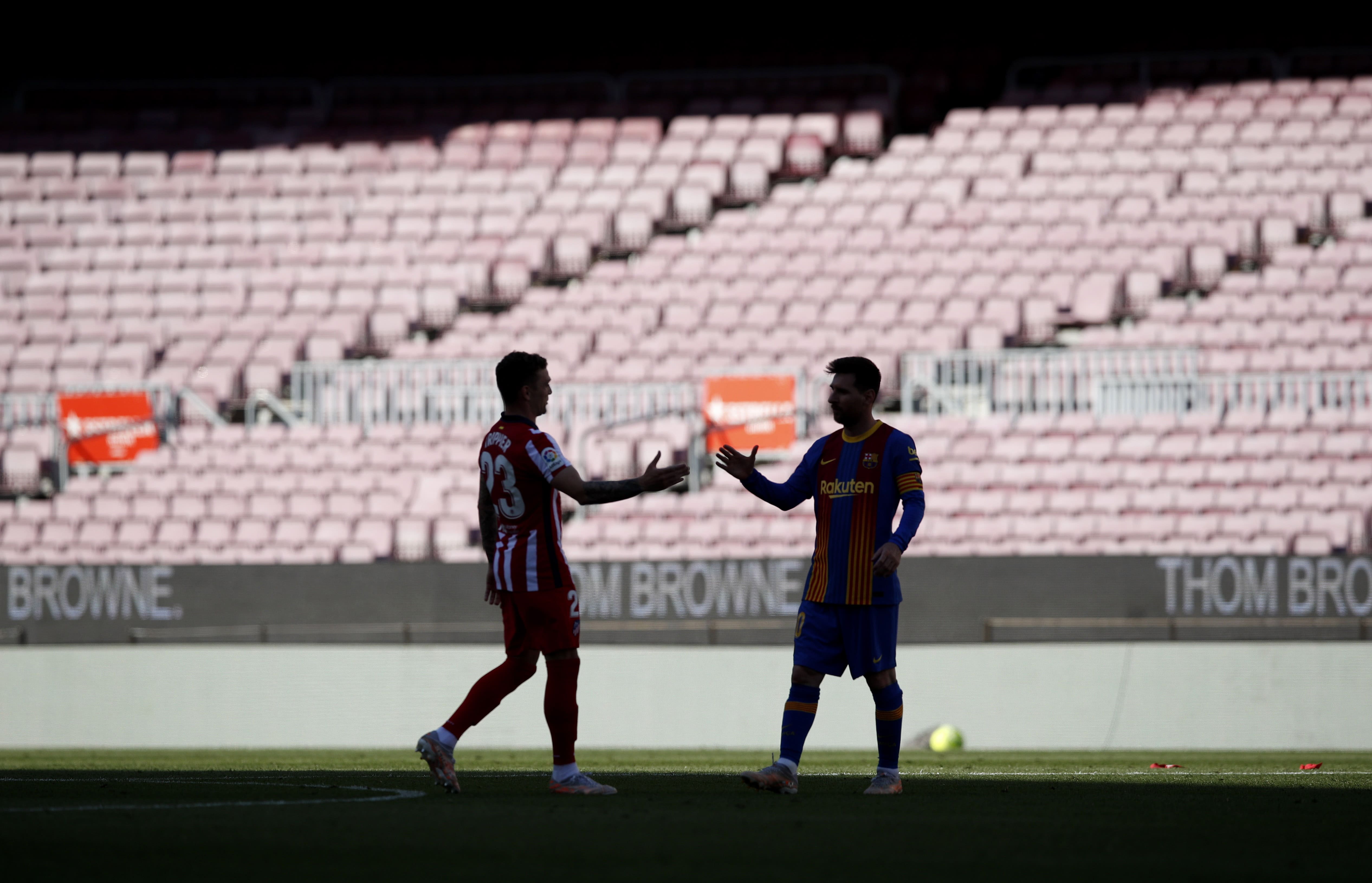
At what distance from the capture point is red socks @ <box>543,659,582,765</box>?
639 centimetres

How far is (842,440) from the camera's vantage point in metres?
6.82

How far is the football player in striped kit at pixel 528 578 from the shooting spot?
251 inches

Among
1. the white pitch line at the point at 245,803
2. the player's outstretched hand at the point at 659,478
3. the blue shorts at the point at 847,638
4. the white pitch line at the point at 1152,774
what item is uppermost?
the player's outstretched hand at the point at 659,478

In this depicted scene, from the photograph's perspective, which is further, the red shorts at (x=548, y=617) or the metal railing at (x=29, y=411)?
the metal railing at (x=29, y=411)

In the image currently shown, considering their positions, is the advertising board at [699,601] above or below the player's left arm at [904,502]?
below

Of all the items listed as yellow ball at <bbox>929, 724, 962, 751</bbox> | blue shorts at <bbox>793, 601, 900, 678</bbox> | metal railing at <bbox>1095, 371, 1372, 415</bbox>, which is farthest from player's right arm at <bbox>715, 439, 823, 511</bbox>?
metal railing at <bbox>1095, 371, 1372, 415</bbox>

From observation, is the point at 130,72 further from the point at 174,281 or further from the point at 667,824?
the point at 667,824

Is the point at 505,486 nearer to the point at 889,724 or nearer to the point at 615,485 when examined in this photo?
the point at 615,485

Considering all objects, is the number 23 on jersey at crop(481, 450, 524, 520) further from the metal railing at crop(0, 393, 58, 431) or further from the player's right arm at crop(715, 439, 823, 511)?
the metal railing at crop(0, 393, 58, 431)

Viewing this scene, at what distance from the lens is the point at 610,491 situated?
6234mm

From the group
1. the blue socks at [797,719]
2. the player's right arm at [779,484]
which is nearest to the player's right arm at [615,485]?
the player's right arm at [779,484]

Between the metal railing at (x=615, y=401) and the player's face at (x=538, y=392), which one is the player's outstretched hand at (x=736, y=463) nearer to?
the player's face at (x=538, y=392)

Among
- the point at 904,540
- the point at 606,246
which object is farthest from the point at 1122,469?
the point at 904,540

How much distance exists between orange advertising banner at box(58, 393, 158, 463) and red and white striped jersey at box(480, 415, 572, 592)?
510 inches
